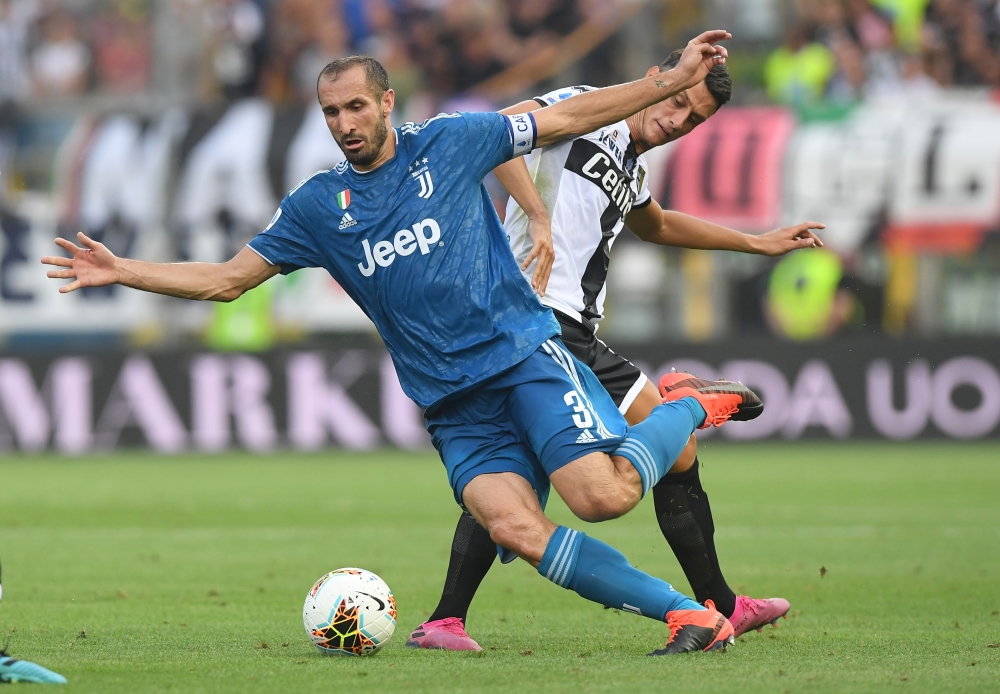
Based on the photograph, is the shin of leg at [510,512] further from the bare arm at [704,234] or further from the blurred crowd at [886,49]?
the blurred crowd at [886,49]

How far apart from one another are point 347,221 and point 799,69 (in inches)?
477

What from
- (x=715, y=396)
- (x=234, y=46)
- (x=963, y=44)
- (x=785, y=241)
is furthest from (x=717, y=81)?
(x=234, y=46)

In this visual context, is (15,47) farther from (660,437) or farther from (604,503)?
(604,503)

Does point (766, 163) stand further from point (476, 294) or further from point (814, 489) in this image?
point (476, 294)

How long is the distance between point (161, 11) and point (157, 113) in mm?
1339

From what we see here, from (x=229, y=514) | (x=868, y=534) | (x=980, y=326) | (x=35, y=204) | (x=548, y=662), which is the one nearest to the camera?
(x=548, y=662)

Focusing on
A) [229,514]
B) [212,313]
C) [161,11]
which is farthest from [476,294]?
[161,11]

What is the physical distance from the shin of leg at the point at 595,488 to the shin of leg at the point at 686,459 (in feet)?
2.16

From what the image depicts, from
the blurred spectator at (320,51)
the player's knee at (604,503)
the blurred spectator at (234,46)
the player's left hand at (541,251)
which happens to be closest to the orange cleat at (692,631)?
the player's knee at (604,503)

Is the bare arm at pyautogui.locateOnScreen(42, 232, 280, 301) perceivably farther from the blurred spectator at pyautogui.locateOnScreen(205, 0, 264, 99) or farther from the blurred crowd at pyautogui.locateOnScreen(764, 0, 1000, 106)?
the blurred spectator at pyautogui.locateOnScreen(205, 0, 264, 99)

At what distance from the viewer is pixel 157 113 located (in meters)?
17.6

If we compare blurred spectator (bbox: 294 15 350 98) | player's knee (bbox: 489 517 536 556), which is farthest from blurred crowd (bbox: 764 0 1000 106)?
player's knee (bbox: 489 517 536 556)

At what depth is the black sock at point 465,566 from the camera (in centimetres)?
613

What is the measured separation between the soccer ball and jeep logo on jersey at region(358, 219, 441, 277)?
124cm
